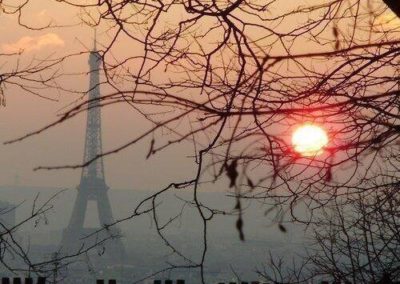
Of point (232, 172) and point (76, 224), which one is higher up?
point (76, 224)

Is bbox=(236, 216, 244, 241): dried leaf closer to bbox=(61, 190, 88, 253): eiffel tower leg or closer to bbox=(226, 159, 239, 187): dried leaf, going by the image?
bbox=(226, 159, 239, 187): dried leaf

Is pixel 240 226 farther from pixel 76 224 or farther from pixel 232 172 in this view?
pixel 76 224

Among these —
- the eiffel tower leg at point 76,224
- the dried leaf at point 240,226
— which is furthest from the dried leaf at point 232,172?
the eiffel tower leg at point 76,224

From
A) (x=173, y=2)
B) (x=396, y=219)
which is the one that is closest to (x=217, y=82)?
(x=173, y=2)

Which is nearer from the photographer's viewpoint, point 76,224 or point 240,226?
point 240,226

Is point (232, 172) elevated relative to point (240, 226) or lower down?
elevated

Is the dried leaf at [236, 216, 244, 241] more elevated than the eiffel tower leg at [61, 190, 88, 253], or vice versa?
the eiffel tower leg at [61, 190, 88, 253]

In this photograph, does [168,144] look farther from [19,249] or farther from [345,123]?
[19,249]

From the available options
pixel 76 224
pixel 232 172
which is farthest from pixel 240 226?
pixel 76 224

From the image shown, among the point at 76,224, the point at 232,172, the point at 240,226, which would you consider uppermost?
the point at 76,224

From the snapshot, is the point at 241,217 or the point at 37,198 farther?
the point at 37,198

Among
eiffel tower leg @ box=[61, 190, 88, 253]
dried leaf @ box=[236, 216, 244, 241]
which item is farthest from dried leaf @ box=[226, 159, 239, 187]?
eiffel tower leg @ box=[61, 190, 88, 253]
